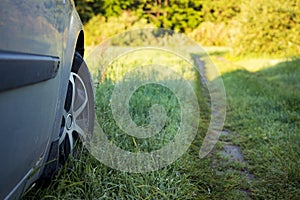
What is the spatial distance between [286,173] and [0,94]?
191 centimetres

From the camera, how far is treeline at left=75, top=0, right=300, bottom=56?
1124cm

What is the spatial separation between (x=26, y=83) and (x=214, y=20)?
2049 centimetres

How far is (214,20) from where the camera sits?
20406mm

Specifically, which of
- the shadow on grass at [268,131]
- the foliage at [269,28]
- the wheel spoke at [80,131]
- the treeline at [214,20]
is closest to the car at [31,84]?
the wheel spoke at [80,131]

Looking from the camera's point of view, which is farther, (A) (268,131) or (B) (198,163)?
(A) (268,131)

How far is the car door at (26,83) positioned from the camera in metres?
0.90

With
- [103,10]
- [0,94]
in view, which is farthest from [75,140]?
[103,10]

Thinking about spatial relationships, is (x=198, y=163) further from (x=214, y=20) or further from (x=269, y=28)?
(x=214, y=20)

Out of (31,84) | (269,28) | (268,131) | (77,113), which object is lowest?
(268,131)

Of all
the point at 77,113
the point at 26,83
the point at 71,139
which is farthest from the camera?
the point at 77,113

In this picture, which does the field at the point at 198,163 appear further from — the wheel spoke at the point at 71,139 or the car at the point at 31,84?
the car at the point at 31,84

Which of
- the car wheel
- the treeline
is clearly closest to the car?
the car wheel

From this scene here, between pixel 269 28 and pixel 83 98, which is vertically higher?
pixel 83 98

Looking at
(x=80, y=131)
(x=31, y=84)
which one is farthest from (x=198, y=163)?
(x=31, y=84)
